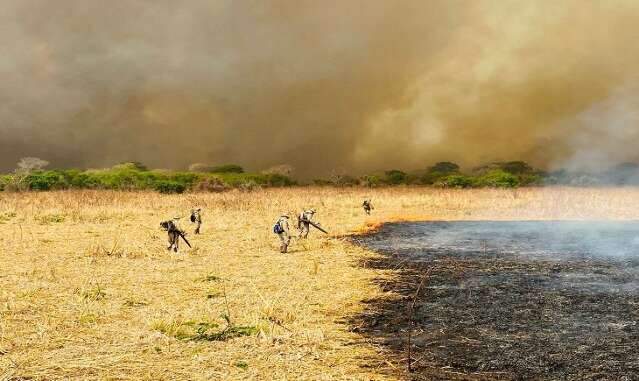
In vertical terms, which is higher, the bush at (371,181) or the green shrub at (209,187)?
the bush at (371,181)

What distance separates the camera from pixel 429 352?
7336 millimetres

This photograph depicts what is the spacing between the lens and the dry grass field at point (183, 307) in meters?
6.75

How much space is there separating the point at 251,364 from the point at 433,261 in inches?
387

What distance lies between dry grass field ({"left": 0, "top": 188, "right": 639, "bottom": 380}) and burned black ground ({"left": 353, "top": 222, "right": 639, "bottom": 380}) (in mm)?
720

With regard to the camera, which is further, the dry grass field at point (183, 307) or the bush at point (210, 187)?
the bush at point (210, 187)

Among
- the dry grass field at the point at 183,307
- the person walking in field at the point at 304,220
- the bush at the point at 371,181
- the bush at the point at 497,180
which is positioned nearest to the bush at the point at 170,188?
the bush at the point at 371,181

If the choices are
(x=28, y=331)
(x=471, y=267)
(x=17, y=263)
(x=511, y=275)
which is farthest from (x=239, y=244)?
(x=28, y=331)

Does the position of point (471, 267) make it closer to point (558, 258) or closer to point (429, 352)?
point (558, 258)

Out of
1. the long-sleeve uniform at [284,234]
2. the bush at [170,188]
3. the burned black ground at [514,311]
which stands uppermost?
the bush at [170,188]

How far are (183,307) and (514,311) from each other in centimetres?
569

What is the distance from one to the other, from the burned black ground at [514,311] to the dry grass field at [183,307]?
2.36 ft

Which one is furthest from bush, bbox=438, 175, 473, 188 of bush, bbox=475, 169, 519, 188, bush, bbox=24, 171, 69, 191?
bush, bbox=24, 171, 69, 191

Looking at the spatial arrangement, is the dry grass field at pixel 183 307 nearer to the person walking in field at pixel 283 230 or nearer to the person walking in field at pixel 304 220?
the person walking in field at pixel 283 230

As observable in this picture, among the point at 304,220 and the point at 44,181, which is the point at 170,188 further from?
the point at 304,220
